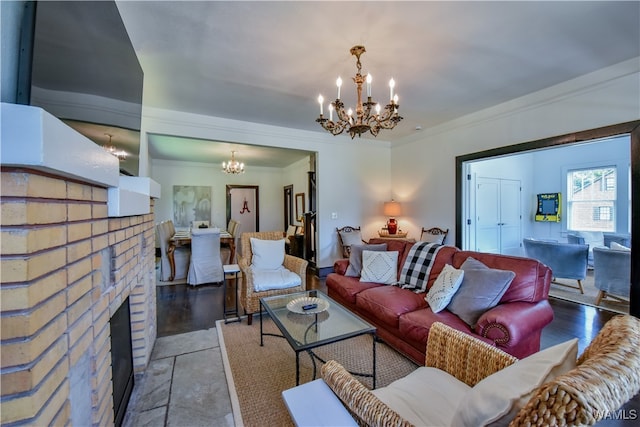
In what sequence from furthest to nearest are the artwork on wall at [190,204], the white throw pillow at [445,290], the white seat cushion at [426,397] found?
the artwork on wall at [190,204] < the white throw pillow at [445,290] < the white seat cushion at [426,397]

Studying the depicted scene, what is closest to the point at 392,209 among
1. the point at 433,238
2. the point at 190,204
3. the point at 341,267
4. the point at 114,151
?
the point at 433,238

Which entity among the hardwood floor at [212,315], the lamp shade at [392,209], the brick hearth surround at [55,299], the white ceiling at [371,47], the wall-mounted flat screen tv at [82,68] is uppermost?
the white ceiling at [371,47]

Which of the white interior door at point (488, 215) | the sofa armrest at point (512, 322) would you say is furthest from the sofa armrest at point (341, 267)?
the white interior door at point (488, 215)

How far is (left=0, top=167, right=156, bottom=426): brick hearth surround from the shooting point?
62cm

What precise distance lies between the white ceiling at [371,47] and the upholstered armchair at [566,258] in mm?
2298

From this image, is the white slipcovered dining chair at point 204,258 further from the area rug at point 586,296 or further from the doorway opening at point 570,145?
the area rug at point 586,296

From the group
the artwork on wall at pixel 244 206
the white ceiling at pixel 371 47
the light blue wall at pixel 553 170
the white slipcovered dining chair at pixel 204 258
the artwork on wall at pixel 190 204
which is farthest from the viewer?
the artwork on wall at pixel 244 206

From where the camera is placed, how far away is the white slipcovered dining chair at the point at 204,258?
161 inches

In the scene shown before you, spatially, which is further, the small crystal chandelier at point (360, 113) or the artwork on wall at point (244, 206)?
the artwork on wall at point (244, 206)

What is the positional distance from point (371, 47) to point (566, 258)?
4.05 m

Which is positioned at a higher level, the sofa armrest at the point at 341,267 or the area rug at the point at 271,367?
the sofa armrest at the point at 341,267

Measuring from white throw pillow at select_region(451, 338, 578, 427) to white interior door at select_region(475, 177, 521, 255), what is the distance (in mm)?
4436

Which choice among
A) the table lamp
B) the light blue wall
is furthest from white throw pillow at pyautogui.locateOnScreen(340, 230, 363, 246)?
the light blue wall

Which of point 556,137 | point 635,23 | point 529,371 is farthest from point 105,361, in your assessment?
point 556,137
